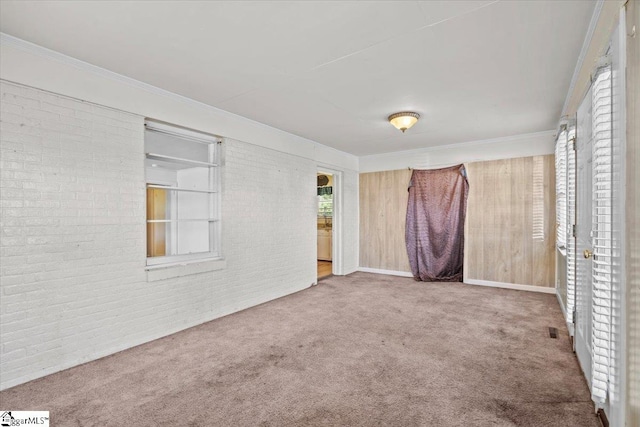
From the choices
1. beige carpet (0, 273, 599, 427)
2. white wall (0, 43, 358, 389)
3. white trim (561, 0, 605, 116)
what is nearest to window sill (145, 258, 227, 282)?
white wall (0, 43, 358, 389)

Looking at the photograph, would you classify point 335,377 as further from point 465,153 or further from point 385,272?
point 465,153

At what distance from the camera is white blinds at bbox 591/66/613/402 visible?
5.32 feet

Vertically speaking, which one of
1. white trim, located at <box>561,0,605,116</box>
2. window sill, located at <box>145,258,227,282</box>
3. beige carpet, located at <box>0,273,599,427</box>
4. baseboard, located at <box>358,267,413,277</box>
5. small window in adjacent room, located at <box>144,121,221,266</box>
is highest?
white trim, located at <box>561,0,605,116</box>

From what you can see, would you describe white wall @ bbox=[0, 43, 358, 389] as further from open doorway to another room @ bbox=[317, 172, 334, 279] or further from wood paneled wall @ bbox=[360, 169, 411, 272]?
open doorway to another room @ bbox=[317, 172, 334, 279]

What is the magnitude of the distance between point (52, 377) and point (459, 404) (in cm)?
313

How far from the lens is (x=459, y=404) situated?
6.89ft

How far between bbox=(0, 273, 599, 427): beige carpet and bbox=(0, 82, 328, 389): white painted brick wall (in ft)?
0.72

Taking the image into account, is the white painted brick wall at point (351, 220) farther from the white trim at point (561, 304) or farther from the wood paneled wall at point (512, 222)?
the white trim at point (561, 304)

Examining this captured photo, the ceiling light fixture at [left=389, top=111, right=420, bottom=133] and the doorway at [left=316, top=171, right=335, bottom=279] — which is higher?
the ceiling light fixture at [left=389, top=111, right=420, bottom=133]

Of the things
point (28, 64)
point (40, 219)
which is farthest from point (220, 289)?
→ point (28, 64)

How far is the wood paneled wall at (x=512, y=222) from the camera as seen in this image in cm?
501

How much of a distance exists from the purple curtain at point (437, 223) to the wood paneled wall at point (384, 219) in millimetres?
230

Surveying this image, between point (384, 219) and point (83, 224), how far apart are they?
17.3ft


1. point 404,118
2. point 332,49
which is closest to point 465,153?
point 404,118
